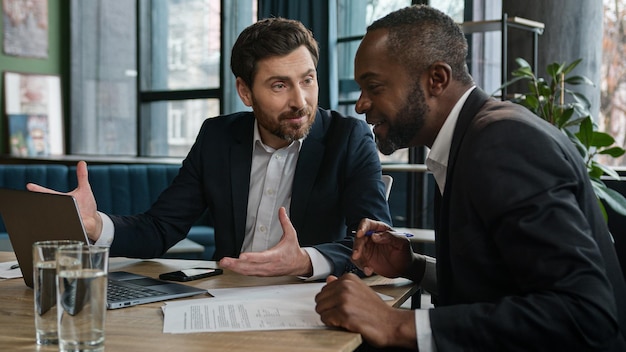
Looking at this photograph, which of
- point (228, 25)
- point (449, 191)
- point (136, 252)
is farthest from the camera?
point (228, 25)

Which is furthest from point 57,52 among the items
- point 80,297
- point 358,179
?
point 80,297

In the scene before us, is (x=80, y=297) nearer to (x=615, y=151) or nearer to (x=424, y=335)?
(x=424, y=335)

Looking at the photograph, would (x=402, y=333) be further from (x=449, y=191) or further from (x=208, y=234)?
(x=208, y=234)

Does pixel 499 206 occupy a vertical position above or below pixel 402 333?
above

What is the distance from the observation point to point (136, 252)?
2.00 metres

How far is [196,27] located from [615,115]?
371 cm

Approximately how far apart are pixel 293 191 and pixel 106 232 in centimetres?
54

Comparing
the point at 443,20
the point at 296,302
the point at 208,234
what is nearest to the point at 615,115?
the point at 208,234

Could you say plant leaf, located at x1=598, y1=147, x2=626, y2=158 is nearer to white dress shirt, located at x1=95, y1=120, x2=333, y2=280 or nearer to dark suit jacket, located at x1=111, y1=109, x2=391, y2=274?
dark suit jacket, located at x1=111, y1=109, x2=391, y2=274

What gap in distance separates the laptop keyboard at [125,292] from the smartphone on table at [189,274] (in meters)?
0.13

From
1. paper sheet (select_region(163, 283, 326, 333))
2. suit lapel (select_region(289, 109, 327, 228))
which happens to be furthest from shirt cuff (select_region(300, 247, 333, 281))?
suit lapel (select_region(289, 109, 327, 228))

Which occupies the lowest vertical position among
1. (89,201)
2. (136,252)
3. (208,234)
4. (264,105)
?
(208,234)

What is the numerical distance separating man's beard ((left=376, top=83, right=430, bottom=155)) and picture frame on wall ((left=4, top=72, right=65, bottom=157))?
5.84 metres

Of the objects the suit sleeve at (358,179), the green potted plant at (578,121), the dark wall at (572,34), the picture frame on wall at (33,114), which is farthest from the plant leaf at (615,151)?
the picture frame on wall at (33,114)
